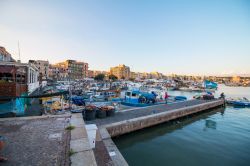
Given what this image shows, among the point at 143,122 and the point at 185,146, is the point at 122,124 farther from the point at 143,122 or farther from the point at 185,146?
the point at 185,146

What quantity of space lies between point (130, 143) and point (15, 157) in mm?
8305

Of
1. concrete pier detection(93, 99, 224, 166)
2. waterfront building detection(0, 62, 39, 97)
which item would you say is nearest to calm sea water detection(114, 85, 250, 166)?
concrete pier detection(93, 99, 224, 166)

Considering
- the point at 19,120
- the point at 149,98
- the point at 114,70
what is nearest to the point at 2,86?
the point at 19,120

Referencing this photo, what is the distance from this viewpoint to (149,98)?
2552 centimetres

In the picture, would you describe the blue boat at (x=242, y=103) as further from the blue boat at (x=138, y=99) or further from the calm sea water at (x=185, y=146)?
the blue boat at (x=138, y=99)

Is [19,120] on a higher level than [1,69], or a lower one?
lower

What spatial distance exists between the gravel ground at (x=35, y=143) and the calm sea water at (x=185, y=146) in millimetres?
4840

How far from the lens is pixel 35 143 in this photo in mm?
6168

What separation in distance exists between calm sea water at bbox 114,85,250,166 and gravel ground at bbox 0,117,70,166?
191 inches

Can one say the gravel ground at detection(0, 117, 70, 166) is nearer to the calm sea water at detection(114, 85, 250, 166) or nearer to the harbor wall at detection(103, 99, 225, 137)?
the harbor wall at detection(103, 99, 225, 137)

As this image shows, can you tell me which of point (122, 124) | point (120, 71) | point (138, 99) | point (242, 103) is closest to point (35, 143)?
point (122, 124)

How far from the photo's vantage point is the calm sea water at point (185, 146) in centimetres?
937

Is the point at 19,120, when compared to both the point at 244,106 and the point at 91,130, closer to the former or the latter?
the point at 91,130

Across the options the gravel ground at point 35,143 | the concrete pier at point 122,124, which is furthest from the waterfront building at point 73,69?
the gravel ground at point 35,143
